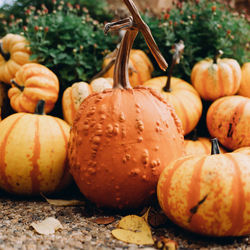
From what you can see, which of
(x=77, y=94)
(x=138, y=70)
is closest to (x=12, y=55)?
(x=77, y=94)

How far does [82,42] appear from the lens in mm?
2756

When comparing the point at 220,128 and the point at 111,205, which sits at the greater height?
the point at 220,128

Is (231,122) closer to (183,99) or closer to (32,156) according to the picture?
(183,99)

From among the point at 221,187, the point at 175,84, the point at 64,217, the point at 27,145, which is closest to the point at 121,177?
the point at 64,217

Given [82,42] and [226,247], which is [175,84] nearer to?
[82,42]

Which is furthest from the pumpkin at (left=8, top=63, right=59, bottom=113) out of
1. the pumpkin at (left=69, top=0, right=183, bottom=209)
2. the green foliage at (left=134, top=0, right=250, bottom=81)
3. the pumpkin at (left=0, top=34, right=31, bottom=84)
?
the green foliage at (left=134, top=0, right=250, bottom=81)

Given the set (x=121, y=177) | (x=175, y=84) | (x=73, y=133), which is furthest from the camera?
(x=175, y=84)

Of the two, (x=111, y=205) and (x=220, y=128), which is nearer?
(x=111, y=205)

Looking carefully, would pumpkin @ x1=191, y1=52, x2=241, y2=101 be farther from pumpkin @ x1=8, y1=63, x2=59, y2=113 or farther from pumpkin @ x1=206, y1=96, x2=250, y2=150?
pumpkin @ x1=8, y1=63, x2=59, y2=113

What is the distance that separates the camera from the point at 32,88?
221cm

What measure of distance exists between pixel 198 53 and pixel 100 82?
3.36ft

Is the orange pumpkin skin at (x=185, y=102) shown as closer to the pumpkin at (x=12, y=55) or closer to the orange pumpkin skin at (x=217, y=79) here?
the orange pumpkin skin at (x=217, y=79)

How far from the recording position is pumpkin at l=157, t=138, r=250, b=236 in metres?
1.21

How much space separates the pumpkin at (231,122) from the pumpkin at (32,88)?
45.7 inches
